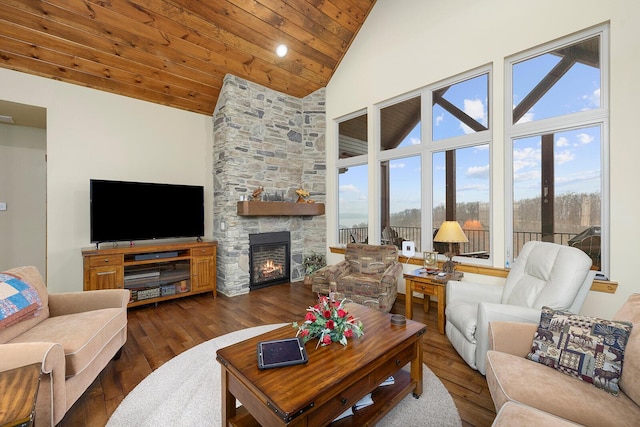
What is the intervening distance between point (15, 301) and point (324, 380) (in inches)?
87.8

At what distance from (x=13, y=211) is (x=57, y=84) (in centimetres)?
198

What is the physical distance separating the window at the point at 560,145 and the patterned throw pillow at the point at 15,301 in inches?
180

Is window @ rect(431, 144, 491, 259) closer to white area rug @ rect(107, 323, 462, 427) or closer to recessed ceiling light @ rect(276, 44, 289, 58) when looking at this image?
white area rug @ rect(107, 323, 462, 427)

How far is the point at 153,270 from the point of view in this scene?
13.3 feet

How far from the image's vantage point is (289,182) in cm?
534

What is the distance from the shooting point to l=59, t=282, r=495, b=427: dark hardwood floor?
1.92 meters

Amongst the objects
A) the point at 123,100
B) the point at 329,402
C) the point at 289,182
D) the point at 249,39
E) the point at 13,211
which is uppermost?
the point at 249,39

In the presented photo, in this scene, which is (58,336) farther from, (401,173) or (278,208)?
(401,173)

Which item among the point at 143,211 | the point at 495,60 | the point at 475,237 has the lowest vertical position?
the point at 475,237

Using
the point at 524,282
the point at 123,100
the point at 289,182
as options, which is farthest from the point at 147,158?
the point at 524,282

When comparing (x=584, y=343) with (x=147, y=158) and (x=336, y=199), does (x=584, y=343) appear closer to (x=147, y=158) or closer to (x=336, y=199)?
(x=336, y=199)

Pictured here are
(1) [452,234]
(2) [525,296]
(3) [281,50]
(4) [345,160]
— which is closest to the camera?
(2) [525,296]

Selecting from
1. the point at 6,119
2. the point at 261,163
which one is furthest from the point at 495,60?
the point at 6,119

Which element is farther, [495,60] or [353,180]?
[353,180]
